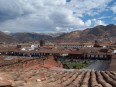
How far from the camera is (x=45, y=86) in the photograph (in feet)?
21.9

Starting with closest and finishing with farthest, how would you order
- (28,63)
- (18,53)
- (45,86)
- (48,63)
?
(45,86), (28,63), (48,63), (18,53)

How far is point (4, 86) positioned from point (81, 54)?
52419mm

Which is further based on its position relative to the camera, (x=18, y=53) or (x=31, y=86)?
(x=18, y=53)

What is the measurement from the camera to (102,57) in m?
56.3

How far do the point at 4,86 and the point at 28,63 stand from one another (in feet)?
69.1

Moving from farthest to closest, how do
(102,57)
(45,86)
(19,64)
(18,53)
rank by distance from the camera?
(18,53) → (102,57) → (19,64) → (45,86)

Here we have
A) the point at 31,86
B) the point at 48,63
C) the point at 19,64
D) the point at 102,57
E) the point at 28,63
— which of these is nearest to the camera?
the point at 31,86

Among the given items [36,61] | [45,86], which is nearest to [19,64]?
[36,61]

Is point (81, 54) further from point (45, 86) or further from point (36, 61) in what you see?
point (45, 86)

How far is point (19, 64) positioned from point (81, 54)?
33975mm

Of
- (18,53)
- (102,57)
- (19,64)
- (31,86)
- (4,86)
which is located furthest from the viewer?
(18,53)

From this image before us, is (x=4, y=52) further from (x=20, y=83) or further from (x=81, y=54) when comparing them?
(x=20, y=83)

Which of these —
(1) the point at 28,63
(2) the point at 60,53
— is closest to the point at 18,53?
(2) the point at 60,53

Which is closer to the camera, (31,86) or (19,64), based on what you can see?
(31,86)
